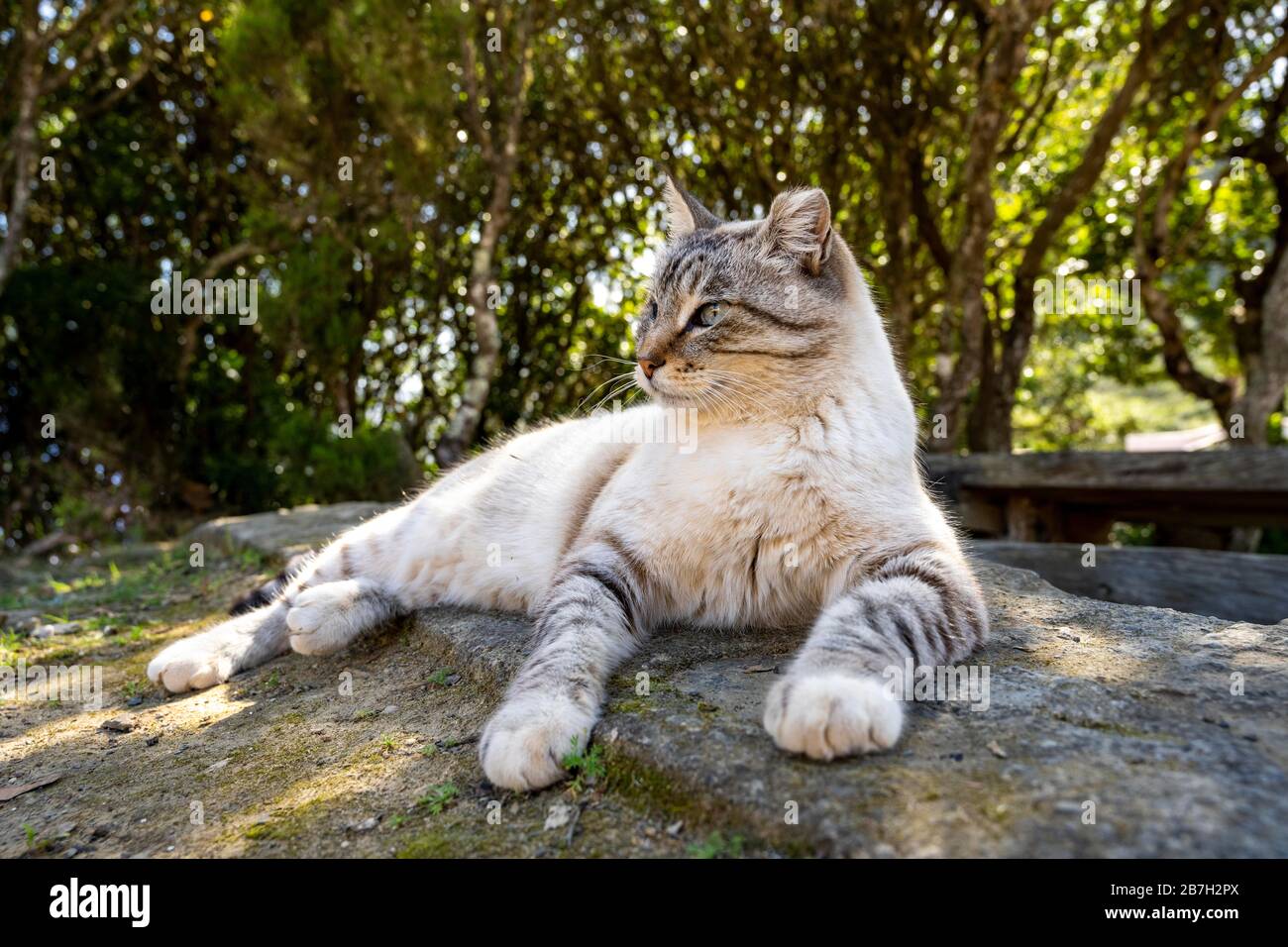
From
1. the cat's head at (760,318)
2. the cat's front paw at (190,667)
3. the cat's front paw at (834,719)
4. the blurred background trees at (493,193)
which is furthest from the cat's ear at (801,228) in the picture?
the blurred background trees at (493,193)

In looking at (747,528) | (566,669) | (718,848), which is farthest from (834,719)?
(747,528)

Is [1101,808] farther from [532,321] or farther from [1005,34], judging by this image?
[532,321]

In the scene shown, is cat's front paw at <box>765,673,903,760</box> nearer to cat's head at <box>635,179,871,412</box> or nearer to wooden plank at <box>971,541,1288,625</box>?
cat's head at <box>635,179,871,412</box>

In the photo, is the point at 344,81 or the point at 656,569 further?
the point at 344,81

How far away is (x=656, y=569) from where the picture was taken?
2553 mm

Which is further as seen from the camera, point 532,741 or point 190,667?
point 190,667

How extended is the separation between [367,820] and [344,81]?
757cm

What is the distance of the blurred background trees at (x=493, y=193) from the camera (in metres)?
7.12

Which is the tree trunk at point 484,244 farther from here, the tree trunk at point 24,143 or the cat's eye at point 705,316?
the cat's eye at point 705,316

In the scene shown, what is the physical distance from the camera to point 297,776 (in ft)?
6.66

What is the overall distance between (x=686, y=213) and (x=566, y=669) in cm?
202

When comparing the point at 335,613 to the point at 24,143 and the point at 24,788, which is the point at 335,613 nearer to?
the point at 24,788

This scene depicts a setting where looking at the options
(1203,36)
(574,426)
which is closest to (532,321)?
(574,426)

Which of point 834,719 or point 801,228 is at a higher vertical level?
point 801,228
